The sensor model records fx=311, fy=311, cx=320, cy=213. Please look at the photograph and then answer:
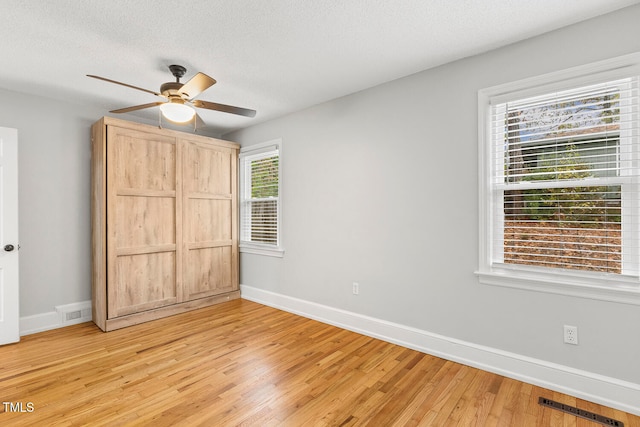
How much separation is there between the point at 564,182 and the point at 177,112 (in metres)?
3.12

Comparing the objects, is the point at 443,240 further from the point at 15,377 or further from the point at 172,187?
the point at 15,377

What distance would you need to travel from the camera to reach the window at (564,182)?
2055mm

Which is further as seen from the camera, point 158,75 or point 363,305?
point 363,305

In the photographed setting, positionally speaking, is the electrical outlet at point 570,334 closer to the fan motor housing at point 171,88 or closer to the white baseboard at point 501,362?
the white baseboard at point 501,362

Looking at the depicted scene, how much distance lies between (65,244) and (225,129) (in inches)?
101

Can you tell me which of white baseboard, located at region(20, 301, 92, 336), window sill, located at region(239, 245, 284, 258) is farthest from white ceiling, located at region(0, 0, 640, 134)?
white baseboard, located at region(20, 301, 92, 336)

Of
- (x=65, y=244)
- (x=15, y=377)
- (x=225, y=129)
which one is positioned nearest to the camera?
(x=15, y=377)

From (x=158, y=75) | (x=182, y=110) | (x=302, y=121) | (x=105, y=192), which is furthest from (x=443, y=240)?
(x=105, y=192)

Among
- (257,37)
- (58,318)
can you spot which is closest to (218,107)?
(257,37)

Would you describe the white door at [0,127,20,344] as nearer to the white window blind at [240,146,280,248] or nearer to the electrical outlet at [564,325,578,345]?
the white window blind at [240,146,280,248]

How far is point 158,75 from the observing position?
2912mm

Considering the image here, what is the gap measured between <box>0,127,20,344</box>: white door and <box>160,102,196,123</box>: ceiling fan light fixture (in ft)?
5.79

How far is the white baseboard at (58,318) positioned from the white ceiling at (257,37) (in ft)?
7.94

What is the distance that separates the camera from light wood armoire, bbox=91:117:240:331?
346 centimetres
